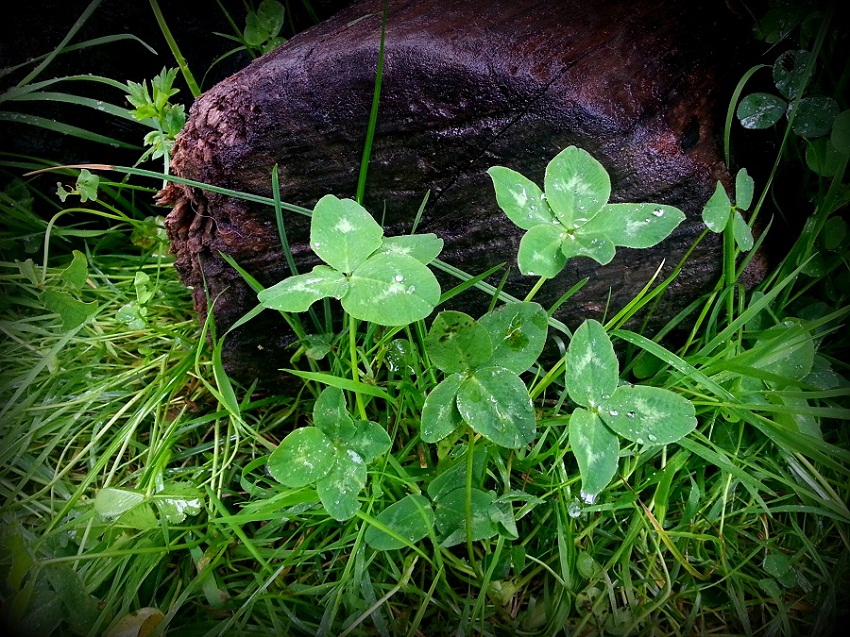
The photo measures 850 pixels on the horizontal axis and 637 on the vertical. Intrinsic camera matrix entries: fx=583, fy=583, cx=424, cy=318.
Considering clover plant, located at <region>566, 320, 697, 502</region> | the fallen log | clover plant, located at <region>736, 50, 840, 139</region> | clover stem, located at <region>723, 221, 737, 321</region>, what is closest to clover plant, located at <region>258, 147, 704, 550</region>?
clover plant, located at <region>566, 320, 697, 502</region>

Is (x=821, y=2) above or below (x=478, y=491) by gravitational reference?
above

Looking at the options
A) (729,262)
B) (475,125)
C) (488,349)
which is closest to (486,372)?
(488,349)

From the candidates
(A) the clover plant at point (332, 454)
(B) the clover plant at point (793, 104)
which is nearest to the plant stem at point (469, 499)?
(A) the clover plant at point (332, 454)

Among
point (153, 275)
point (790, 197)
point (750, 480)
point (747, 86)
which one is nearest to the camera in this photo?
point (750, 480)

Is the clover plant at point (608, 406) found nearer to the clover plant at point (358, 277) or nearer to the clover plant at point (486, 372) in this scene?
→ the clover plant at point (486, 372)

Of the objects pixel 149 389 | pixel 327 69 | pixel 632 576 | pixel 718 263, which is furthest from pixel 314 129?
pixel 632 576

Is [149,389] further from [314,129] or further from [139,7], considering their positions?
[139,7]
